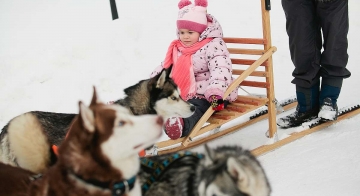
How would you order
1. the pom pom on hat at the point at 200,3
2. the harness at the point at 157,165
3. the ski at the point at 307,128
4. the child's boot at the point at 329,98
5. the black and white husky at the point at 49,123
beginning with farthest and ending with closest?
the pom pom on hat at the point at 200,3 < the child's boot at the point at 329,98 < the ski at the point at 307,128 < the black and white husky at the point at 49,123 < the harness at the point at 157,165

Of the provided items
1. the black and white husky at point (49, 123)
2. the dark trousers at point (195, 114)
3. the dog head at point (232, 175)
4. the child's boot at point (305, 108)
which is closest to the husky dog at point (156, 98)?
the black and white husky at point (49, 123)

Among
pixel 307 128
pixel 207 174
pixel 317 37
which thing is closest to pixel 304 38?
pixel 317 37

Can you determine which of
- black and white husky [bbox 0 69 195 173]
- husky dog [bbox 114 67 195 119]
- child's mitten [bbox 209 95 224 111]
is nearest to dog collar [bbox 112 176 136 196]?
black and white husky [bbox 0 69 195 173]

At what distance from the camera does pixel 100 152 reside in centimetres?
142

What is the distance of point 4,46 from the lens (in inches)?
303

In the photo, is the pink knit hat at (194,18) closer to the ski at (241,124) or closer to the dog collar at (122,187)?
the ski at (241,124)

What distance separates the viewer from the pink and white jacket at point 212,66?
3541 millimetres

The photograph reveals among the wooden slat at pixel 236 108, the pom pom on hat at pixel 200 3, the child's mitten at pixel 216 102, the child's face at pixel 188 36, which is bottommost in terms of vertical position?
the wooden slat at pixel 236 108

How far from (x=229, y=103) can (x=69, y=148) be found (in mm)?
2561

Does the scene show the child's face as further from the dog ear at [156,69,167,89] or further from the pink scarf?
the dog ear at [156,69,167,89]

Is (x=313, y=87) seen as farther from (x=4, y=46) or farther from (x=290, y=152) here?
(x=4, y=46)

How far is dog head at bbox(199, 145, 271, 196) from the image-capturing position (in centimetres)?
148

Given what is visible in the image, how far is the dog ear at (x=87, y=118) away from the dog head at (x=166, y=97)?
1.75m

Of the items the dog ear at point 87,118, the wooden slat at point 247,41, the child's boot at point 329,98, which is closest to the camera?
the dog ear at point 87,118
